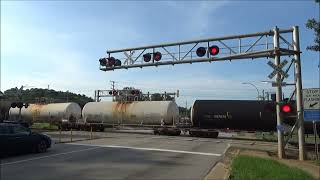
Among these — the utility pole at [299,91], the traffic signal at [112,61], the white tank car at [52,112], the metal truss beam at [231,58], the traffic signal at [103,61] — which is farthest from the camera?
the white tank car at [52,112]

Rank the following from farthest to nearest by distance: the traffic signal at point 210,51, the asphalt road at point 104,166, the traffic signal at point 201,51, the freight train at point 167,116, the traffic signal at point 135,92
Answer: the traffic signal at point 135,92, the freight train at point 167,116, the traffic signal at point 201,51, the traffic signal at point 210,51, the asphalt road at point 104,166

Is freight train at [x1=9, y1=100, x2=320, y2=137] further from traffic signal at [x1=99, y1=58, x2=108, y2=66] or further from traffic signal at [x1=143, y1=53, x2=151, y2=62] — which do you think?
traffic signal at [x1=99, y1=58, x2=108, y2=66]

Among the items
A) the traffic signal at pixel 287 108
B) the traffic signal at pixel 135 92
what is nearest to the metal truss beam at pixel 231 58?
the traffic signal at pixel 287 108

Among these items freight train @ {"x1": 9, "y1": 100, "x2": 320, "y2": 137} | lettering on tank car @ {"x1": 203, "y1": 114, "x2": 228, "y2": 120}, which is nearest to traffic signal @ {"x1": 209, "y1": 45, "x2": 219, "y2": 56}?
freight train @ {"x1": 9, "y1": 100, "x2": 320, "y2": 137}

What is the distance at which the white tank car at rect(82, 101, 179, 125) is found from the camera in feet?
129

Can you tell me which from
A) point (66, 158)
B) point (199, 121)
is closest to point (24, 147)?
point (66, 158)

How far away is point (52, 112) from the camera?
4962 cm

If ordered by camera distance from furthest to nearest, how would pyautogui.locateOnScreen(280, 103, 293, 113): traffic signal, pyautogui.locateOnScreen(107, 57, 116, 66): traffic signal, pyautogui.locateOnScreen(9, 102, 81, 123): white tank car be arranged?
pyautogui.locateOnScreen(9, 102, 81, 123): white tank car, pyautogui.locateOnScreen(107, 57, 116, 66): traffic signal, pyautogui.locateOnScreen(280, 103, 293, 113): traffic signal

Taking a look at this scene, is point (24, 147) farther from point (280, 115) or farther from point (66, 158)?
point (280, 115)

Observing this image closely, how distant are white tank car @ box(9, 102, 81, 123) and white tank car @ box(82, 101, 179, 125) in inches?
97.8

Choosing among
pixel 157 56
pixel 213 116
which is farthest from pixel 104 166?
pixel 213 116

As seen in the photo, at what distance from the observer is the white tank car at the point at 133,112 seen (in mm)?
39188

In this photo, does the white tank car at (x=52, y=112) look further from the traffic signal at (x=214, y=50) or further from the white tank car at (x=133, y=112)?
the traffic signal at (x=214, y=50)

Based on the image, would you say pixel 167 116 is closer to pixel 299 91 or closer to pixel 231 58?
pixel 231 58
